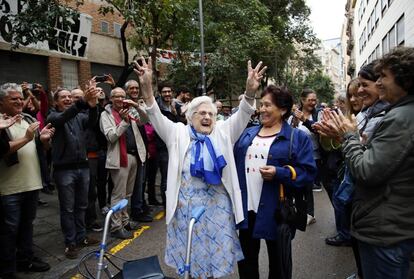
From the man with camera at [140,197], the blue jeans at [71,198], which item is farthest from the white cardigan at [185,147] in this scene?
the man with camera at [140,197]

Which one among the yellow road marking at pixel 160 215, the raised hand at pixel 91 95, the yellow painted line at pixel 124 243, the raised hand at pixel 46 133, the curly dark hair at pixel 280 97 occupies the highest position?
the raised hand at pixel 91 95

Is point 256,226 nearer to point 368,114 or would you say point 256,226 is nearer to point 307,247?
point 368,114

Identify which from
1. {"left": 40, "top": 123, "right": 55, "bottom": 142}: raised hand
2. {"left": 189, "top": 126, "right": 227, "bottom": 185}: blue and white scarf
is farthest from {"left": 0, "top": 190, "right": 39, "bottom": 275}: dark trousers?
{"left": 189, "top": 126, "right": 227, "bottom": 185}: blue and white scarf

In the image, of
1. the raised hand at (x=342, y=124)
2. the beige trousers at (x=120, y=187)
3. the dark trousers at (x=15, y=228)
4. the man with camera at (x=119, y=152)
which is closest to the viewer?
the raised hand at (x=342, y=124)

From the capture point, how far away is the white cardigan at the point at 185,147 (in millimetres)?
3006

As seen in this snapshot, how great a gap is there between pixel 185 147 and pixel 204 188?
369mm

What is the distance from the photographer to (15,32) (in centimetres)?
529

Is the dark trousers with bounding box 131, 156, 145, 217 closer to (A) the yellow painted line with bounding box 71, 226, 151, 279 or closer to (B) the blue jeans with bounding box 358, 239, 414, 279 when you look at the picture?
(A) the yellow painted line with bounding box 71, 226, 151, 279

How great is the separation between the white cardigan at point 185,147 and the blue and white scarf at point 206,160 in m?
0.07

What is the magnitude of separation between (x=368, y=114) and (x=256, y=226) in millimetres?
1351

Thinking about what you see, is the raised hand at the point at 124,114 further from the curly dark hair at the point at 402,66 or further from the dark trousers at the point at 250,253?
the curly dark hair at the point at 402,66

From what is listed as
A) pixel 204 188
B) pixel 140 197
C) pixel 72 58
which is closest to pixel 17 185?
pixel 204 188

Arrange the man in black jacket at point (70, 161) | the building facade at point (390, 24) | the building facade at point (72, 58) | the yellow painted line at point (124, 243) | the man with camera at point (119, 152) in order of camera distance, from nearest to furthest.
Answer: the man in black jacket at point (70, 161) → the yellow painted line at point (124, 243) → the man with camera at point (119, 152) → the building facade at point (72, 58) → the building facade at point (390, 24)

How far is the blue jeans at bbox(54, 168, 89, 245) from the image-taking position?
174 inches
